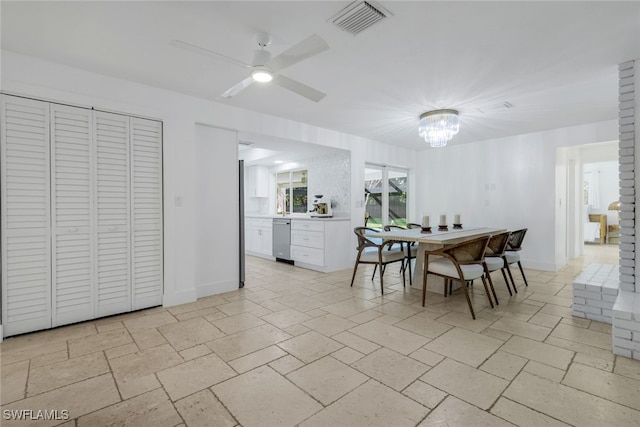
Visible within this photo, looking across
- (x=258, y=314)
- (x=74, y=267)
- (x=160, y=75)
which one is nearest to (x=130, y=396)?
(x=258, y=314)

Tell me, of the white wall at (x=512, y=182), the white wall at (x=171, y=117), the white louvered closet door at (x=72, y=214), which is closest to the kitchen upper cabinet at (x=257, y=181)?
the white wall at (x=171, y=117)

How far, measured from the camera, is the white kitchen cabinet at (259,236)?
594 cm

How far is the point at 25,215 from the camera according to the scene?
98.3 inches

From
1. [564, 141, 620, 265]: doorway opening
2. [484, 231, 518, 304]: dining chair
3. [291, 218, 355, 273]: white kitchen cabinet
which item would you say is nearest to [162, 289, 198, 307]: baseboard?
[291, 218, 355, 273]: white kitchen cabinet

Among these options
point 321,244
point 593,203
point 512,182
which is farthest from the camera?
point 593,203

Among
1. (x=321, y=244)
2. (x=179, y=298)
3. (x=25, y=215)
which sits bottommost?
(x=179, y=298)

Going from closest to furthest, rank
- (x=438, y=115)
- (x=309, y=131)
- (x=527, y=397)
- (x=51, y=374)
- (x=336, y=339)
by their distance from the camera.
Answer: (x=527, y=397) → (x=51, y=374) → (x=336, y=339) → (x=438, y=115) → (x=309, y=131)

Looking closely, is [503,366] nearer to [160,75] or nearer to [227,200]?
[227,200]

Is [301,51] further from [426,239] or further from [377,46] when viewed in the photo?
[426,239]

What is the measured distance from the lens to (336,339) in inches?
93.2

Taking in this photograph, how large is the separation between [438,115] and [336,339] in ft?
9.49

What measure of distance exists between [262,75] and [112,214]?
1.98 meters

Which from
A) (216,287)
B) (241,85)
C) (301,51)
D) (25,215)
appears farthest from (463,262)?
(25,215)

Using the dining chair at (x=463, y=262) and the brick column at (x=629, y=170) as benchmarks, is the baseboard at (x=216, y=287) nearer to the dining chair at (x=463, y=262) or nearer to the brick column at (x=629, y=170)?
Result: the dining chair at (x=463, y=262)
